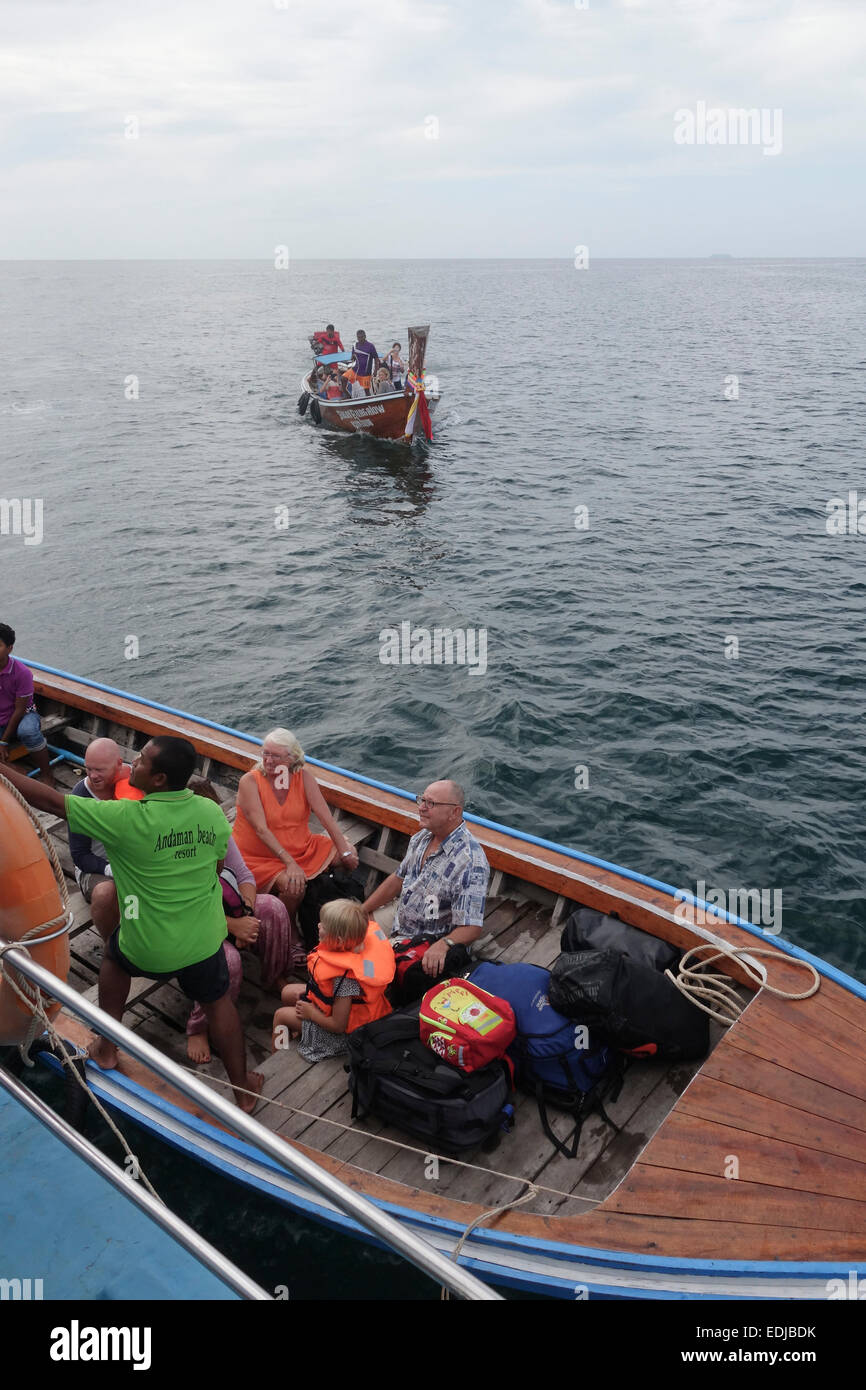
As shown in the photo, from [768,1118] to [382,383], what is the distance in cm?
2917

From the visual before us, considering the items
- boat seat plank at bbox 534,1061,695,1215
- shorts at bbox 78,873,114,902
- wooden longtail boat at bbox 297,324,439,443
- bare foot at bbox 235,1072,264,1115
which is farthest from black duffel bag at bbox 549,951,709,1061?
wooden longtail boat at bbox 297,324,439,443

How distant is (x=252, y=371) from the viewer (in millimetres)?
54750

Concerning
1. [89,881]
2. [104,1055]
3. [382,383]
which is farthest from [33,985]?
[382,383]

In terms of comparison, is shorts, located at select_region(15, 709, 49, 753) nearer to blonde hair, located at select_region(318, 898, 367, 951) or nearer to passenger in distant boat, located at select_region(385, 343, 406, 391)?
blonde hair, located at select_region(318, 898, 367, 951)

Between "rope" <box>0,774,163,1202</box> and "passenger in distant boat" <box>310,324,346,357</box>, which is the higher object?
"passenger in distant boat" <box>310,324,346,357</box>

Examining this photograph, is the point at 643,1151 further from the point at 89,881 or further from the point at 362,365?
the point at 362,365

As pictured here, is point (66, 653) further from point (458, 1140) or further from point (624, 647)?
point (458, 1140)

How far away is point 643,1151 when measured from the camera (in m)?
4.84

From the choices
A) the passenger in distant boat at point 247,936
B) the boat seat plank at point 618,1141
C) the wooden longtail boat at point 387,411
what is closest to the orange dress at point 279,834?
the passenger in distant boat at point 247,936

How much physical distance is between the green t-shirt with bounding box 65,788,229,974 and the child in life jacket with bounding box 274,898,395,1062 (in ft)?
2.19

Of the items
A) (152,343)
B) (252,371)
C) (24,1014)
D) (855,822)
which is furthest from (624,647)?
(152,343)

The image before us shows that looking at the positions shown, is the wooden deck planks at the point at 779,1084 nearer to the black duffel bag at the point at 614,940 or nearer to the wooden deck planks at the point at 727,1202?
the wooden deck planks at the point at 727,1202

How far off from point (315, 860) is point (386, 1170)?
7.49 feet

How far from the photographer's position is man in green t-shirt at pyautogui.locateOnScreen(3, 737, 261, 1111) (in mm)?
4387
